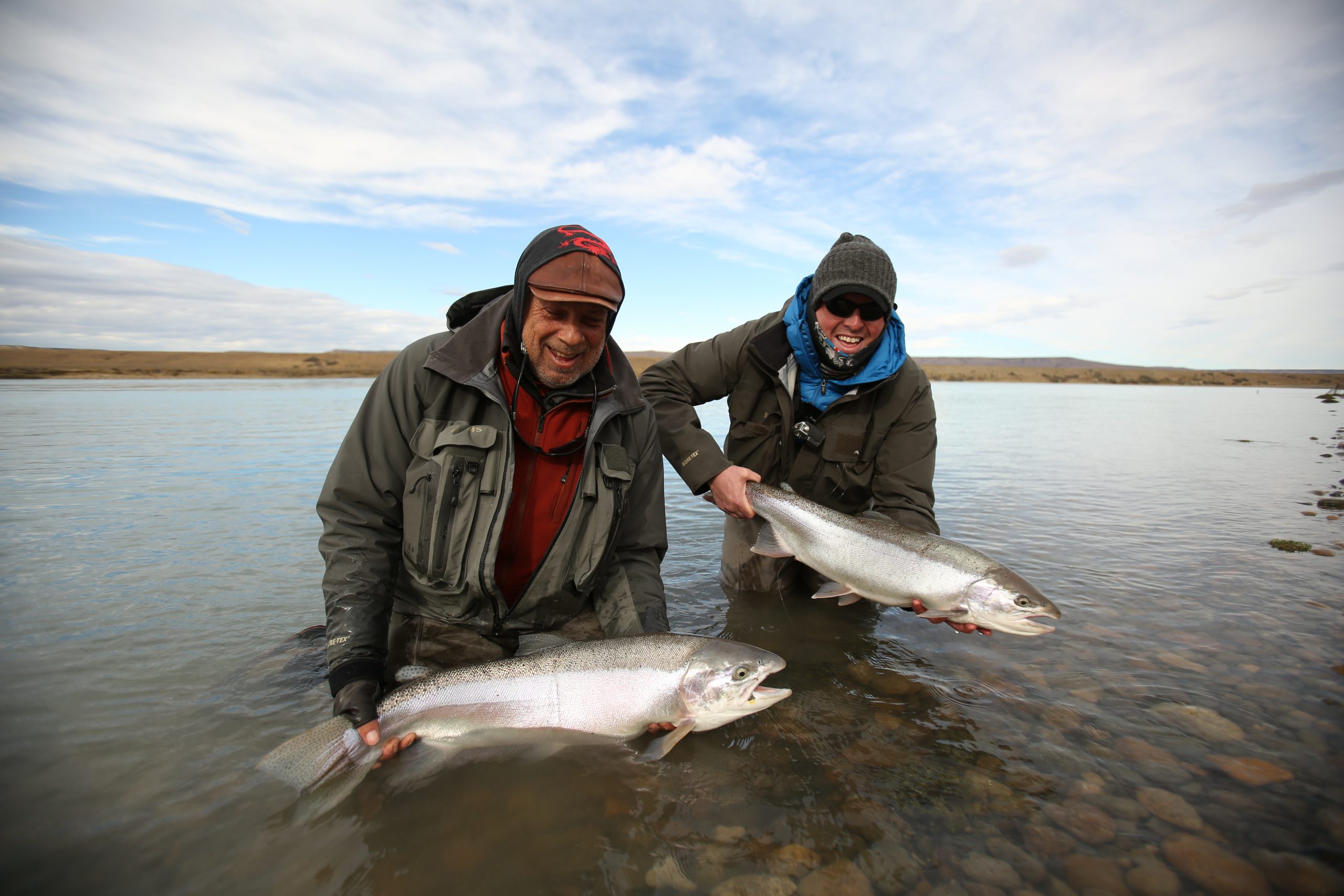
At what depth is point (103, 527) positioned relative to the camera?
311 inches

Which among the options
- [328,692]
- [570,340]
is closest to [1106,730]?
[570,340]

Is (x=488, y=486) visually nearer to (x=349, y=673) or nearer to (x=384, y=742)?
(x=349, y=673)

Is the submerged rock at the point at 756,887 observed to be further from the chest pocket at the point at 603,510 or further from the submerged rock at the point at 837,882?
the chest pocket at the point at 603,510

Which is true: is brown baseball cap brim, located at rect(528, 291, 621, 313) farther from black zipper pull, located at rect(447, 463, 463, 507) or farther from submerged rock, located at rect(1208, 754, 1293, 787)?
submerged rock, located at rect(1208, 754, 1293, 787)

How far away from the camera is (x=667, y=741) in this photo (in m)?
3.21

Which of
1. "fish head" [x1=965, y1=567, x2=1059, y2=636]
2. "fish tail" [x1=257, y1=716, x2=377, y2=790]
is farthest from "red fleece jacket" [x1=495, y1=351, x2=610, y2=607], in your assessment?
"fish head" [x1=965, y1=567, x2=1059, y2=636]

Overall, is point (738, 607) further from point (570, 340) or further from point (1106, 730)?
point (570, 340)

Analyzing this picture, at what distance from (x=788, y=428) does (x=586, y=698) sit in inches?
113

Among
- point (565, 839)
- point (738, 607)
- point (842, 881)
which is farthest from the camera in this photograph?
point (738, 607)

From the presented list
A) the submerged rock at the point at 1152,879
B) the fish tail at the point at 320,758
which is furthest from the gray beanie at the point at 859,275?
the fish tail at the point at 320,758

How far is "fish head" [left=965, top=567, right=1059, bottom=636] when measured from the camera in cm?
411

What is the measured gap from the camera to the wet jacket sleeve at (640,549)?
13.3 feet

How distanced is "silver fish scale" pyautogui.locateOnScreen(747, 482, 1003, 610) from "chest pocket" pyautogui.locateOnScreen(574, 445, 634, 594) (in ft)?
4.22

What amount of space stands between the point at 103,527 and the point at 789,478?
8.32m
